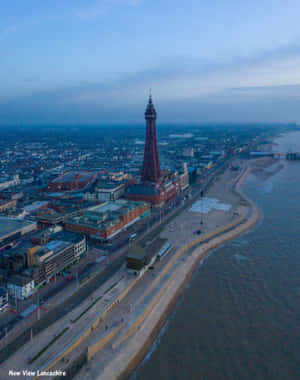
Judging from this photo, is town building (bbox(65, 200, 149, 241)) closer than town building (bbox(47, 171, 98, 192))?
Yes

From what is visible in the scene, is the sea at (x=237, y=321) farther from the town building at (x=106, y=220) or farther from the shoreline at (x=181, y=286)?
the town building at (x=106, y=220)

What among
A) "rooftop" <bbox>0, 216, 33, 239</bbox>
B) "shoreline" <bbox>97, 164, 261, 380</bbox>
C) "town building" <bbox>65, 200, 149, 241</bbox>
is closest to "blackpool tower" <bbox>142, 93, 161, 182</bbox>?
"town building" <bbox>65, 200, 149, 241</bbox>

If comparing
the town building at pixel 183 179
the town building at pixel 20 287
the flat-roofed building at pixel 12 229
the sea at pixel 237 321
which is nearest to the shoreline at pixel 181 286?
the sea at pixel 237 321

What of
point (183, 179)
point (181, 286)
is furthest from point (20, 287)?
point (183, 179)

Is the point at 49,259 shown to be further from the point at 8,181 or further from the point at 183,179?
the point at 8,181

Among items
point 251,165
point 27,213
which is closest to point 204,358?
point 27,213

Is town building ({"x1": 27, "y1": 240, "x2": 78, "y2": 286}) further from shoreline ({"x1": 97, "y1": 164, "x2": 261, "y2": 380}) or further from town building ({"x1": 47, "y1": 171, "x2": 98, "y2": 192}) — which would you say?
town building ({"x1": 47, "y1": 171, "x2": 98, "y2": 192})
